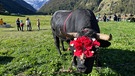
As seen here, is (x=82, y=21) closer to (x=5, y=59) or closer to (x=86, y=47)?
(x=86, y=47)

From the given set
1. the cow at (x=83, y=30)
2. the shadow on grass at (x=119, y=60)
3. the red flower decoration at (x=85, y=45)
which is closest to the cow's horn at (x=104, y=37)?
the cow at (x=83, y=30)

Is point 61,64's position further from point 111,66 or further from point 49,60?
point 111,66

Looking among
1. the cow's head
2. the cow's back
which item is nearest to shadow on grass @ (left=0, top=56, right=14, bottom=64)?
the cow's back

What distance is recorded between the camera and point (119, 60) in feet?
55.0

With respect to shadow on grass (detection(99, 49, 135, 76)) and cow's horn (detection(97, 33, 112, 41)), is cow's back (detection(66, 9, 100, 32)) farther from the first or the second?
shadow on grass (detection(99, 49, 135, 76))

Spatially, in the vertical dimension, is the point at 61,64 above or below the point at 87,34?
below

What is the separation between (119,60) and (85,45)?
5.97m

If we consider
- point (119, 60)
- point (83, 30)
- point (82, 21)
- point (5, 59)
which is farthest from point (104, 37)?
point (5, 59)

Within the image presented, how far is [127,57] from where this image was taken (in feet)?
56.7

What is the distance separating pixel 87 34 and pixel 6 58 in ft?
27.7

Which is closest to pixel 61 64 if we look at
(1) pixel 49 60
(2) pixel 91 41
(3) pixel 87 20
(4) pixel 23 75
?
(1) pixel 49 60

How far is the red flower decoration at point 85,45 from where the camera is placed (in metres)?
11.3

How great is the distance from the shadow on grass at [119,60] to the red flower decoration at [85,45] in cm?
352

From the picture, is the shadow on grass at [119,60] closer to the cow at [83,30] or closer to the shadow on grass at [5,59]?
the cow at [83,30]
